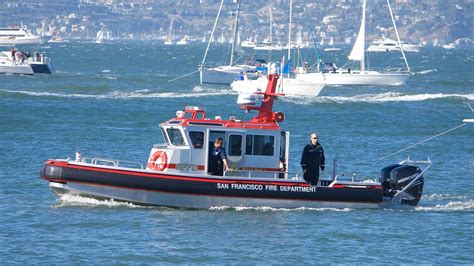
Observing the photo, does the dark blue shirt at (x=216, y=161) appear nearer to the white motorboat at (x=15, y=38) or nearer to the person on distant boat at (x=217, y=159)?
the person on distant boat at (x=217, y=159)

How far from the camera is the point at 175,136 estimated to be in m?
29.0

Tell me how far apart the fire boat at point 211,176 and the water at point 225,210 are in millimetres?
322

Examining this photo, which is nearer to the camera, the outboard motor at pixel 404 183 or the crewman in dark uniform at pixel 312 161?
the crewman in dark uniform at pixel 312 161

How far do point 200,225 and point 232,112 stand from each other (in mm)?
34395

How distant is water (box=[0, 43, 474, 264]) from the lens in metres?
25.1

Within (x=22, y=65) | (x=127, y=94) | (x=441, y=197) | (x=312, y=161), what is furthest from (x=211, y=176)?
(x=22, y=65)

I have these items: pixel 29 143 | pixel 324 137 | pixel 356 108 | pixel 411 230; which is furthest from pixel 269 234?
pixel 356 108

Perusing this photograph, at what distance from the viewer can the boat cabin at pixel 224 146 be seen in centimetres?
2888

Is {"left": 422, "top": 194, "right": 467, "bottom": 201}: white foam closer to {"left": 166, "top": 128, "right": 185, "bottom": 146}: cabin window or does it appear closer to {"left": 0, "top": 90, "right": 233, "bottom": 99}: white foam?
{"left": 166, "top": 128, "right": 185, "bottom": 146}: cabin window

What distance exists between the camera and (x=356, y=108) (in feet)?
217

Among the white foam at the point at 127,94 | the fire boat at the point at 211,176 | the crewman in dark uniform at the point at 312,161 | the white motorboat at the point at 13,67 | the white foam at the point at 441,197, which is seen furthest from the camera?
the white motorboat at the point at 13,67

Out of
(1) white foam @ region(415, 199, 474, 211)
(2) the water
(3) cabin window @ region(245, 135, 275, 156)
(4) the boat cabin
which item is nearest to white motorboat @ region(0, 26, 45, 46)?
(2) the water

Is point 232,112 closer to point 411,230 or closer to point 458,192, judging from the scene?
point 458,192

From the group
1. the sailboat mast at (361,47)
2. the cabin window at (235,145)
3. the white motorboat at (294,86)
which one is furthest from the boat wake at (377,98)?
the cabin window at (235,145)
